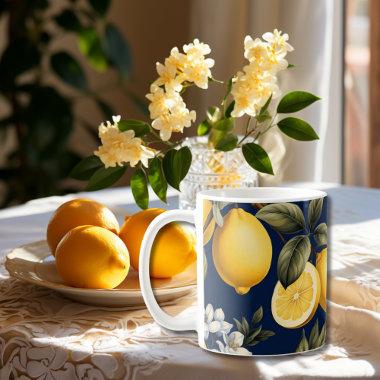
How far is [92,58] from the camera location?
116 inches

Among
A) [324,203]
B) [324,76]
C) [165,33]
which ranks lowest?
[324,203]

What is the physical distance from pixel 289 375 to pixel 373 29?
7.46ft

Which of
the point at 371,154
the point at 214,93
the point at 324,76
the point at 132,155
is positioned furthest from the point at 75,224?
the point at 371,154

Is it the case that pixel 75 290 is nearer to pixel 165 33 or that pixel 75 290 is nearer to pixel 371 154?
pixel 371 154

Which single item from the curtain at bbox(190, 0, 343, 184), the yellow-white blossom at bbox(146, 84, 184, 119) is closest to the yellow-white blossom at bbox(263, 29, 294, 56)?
the yellow-white blossom at bbox(146, 84, 184, 119)

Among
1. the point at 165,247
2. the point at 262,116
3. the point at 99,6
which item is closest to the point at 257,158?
the point at 262,116

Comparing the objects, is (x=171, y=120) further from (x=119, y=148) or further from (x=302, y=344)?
(x=302, y=344)

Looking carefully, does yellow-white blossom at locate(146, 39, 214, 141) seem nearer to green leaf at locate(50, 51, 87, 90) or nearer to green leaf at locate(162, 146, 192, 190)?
green leaf at locate(162, 146, 192, 190)

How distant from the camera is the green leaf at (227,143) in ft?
2.92

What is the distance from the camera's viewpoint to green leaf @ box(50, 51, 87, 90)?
2.82 meters

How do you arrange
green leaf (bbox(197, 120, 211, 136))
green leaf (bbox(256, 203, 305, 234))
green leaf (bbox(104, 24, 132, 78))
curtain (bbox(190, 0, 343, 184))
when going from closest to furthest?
green leaf (bbox(256, 203, 305, 234)), green leaf (bbox(197, 120, 211, 136)), curtain (bbox(190, 0, 343, 184)), green leaf (bbox(104, 24, 132, 78))

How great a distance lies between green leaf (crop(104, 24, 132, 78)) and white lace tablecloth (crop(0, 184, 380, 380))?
2.10 m

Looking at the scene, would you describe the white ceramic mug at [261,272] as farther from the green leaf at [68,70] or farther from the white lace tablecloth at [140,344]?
the green leaf at [68,70]

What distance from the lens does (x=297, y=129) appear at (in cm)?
83
